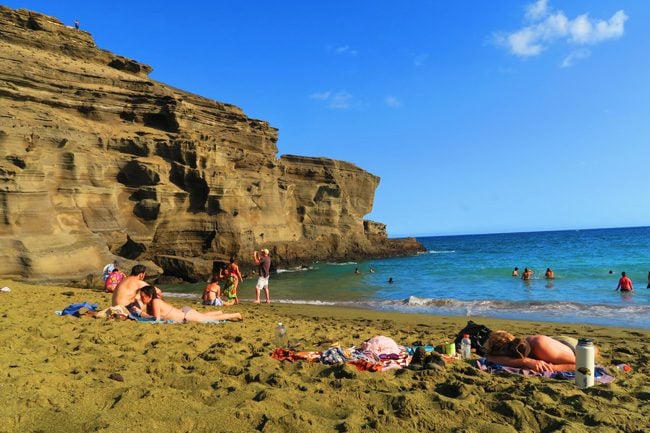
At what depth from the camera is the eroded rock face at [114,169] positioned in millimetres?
17922

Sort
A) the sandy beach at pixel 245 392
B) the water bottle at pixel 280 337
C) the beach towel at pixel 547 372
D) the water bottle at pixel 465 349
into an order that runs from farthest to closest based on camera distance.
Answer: the water bottle at pixel 280 337 → the water bottle at pixel 465 349 → the beach towel at pixel 547 372 → the sandy beach at pixel 245 392

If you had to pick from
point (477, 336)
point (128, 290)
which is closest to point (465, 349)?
point (477, 336)

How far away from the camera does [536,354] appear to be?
5363mm

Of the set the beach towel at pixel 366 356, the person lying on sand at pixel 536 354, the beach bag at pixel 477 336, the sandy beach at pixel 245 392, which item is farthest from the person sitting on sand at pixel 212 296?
the person lying on sand at pixel 536 354

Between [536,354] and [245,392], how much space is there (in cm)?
364

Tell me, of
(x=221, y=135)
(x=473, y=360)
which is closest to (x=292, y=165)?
(x=221, y=135)

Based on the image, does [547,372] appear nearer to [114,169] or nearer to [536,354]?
[536,354]

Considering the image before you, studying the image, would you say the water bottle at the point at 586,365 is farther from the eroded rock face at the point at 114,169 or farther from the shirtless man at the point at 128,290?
the eroded rock face at the point at 114,169

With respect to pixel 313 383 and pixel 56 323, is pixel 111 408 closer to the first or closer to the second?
pixel 313 383

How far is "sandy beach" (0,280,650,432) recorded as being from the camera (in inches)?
127

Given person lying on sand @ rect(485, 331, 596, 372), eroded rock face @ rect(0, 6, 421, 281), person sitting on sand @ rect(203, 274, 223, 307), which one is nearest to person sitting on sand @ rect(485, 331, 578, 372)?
person lying on sand @ rect(485, 331, 596, 372)

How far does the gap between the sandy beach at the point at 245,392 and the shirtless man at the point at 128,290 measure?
1722 millimetres

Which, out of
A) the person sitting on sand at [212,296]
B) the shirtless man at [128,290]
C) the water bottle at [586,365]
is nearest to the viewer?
the water bottle at [586,365]

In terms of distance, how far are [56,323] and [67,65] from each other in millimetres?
26691
